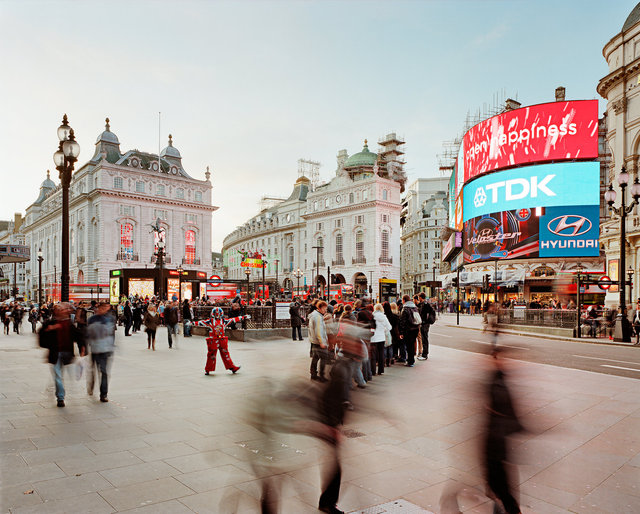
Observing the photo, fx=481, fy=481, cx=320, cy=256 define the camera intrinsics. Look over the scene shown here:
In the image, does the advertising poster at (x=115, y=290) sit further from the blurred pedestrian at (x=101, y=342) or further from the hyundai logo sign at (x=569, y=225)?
the hyundai logo sign at (x=569, y=225)

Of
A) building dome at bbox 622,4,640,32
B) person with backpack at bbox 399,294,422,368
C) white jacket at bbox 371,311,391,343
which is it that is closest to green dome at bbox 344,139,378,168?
building dome at bbox 622,4,640,32

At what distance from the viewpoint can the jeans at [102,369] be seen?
342 inches

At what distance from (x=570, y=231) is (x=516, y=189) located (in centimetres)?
664

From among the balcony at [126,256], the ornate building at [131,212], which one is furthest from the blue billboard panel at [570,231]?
the balcony at [126,256]

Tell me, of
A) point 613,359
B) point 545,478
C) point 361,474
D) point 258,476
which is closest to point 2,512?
point 258,476

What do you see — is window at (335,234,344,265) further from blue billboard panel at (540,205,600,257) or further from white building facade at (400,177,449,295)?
blue billboard panel at (540,205,600,257)

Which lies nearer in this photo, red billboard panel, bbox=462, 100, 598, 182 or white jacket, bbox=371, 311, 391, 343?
white jacket, bbox=371, 311, 391, 343

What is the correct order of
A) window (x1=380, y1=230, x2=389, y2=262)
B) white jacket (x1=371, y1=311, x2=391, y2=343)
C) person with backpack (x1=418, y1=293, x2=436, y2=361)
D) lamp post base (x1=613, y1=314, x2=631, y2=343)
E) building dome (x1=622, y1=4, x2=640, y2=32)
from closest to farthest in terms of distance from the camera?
white jacket (x1=371, y1=311, x2=391, y2=343) < person with backpack (x1=418, y1=293, x2=436, y2=361) < lamp post base (x1=613, y1=314, x2=631, y2=343) < building dome (x1=622, y1=4, x2=640, y2=32) < window (x1=380, y1=230, x2=389, y2=262)

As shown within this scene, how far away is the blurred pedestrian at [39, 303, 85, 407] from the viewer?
839 cm

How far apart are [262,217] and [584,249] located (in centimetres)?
7681

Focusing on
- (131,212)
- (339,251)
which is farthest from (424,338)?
(339,251)

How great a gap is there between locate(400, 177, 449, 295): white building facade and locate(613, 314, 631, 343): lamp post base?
8030cm

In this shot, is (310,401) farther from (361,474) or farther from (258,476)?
(361,474)

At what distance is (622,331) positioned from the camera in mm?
19781
